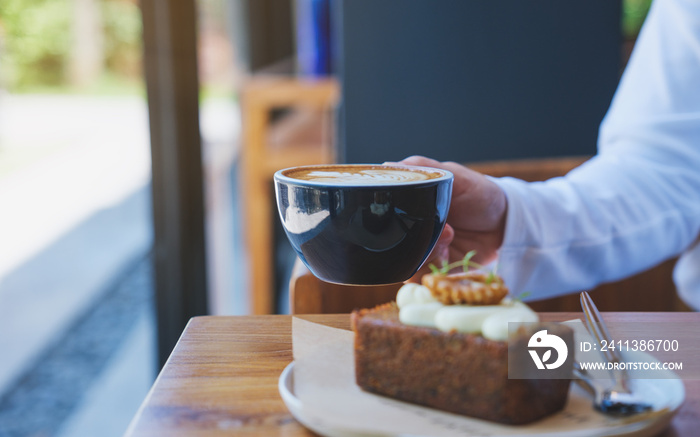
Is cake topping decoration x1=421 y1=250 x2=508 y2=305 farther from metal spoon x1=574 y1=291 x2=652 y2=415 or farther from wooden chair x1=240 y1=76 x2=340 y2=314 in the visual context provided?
wooden chair x1=240 y1=76 x2=340 y2=314

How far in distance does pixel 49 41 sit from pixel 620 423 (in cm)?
133

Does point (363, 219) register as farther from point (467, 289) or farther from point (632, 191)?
point (632, 191)

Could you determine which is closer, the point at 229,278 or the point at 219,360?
the point at 219,360

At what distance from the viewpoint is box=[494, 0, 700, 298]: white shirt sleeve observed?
85 cm

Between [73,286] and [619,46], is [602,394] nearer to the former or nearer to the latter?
[619,46]

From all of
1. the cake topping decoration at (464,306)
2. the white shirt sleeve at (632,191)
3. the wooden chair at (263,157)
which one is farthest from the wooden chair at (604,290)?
the wooden chair at (263,157)

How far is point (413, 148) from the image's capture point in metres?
1.56

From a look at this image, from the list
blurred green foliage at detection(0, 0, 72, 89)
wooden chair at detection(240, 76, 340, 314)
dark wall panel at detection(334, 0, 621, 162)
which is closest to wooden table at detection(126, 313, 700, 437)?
blurred green foliage at detection(0, 0, 72, 89)

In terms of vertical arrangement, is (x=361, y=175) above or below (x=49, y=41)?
below

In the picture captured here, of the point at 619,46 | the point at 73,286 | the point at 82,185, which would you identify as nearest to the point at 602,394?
the point at 619,46

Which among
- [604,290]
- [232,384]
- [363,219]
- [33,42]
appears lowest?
→ [604,290]

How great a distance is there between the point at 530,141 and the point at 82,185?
6.52 ft

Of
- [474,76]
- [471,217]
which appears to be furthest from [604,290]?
[474,76]

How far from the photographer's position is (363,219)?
0.48m
